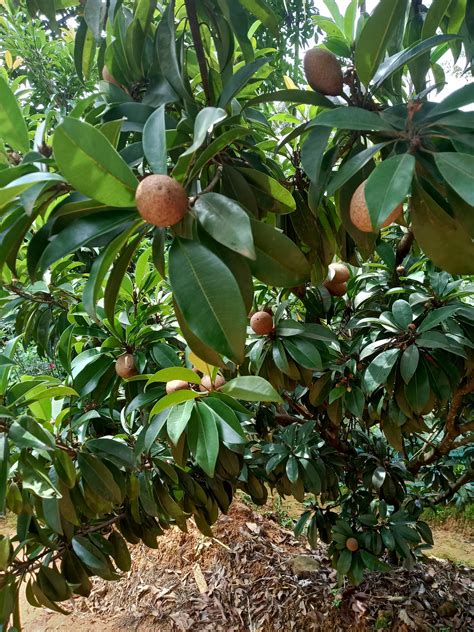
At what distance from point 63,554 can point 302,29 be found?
3.69 metres

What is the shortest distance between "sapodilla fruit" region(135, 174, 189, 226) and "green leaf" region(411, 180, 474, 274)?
293mm

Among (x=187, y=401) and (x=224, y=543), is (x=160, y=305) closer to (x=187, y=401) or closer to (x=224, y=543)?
(x=187, y=401)

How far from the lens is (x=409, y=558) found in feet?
6.07

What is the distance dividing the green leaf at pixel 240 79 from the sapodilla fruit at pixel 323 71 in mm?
77

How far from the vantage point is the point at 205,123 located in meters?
0.45

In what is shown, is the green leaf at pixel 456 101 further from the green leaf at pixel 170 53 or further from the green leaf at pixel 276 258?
the green leaf at pixel 170 53

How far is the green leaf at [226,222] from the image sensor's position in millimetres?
460

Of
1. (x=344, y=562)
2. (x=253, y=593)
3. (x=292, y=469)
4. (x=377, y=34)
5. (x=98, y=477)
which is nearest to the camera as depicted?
(x=377, y=34)

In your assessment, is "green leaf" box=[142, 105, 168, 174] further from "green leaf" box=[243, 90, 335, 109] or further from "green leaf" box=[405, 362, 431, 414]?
"green leaf" box=[405, 362, 431, 414]

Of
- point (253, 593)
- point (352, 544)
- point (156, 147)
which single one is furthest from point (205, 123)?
point (253, 593)

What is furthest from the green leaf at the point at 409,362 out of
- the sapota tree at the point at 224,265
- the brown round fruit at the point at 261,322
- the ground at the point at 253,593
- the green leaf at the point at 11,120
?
the ground at the point at 253,593

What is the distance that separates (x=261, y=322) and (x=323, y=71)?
630mm

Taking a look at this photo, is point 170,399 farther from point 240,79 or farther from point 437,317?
point 437,317

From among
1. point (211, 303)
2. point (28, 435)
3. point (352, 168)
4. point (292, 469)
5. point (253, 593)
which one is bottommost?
point (253, 593)
